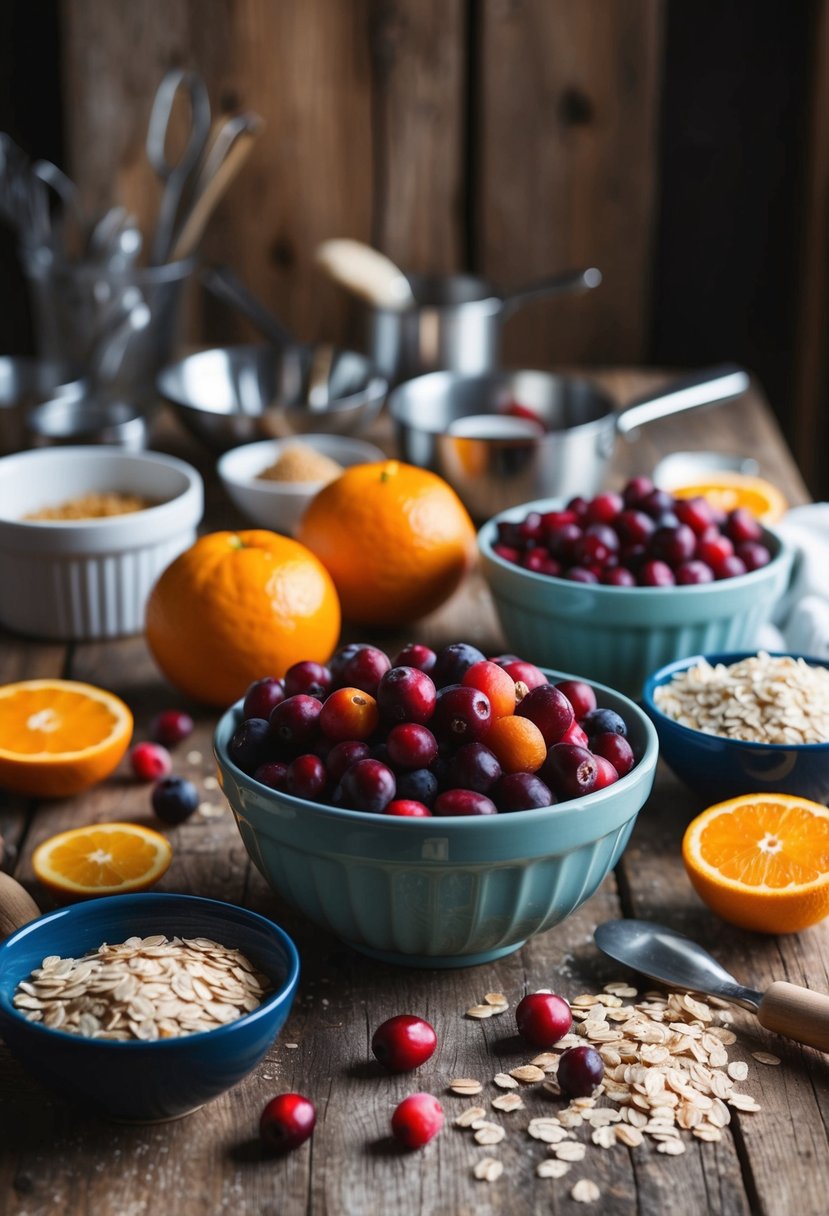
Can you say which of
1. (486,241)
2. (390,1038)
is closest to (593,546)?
(390,1038)

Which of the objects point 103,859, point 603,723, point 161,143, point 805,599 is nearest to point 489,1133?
point 603,723

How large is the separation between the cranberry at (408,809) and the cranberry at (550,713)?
0.11 m

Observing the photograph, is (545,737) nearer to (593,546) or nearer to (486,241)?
(593,546)

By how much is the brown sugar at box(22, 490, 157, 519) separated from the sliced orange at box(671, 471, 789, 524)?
637mm

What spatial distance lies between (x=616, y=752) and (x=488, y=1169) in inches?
11.8

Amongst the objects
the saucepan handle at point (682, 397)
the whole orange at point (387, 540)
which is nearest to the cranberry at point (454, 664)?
the whole orange at point (387, 540)

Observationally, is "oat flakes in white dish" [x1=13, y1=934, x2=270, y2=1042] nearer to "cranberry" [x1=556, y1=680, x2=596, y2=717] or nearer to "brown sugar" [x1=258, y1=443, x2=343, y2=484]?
"cranberry" [x1=556, y1=680, x2=596, y2=717]

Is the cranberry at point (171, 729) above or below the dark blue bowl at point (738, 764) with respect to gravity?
below

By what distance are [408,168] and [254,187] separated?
0.31 m

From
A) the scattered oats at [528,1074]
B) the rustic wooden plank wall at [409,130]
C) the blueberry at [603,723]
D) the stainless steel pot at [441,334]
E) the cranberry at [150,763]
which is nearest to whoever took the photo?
Result: the scattered oats at [528,1074]

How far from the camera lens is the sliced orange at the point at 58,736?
1200 mm

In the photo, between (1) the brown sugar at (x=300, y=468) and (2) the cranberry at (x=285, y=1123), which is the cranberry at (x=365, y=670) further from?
(1) the brown sugar at (x=300, y=468)

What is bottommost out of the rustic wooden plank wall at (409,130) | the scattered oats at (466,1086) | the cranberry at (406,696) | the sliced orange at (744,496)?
the scattered oats at (466,1086)

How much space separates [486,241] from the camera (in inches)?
109
